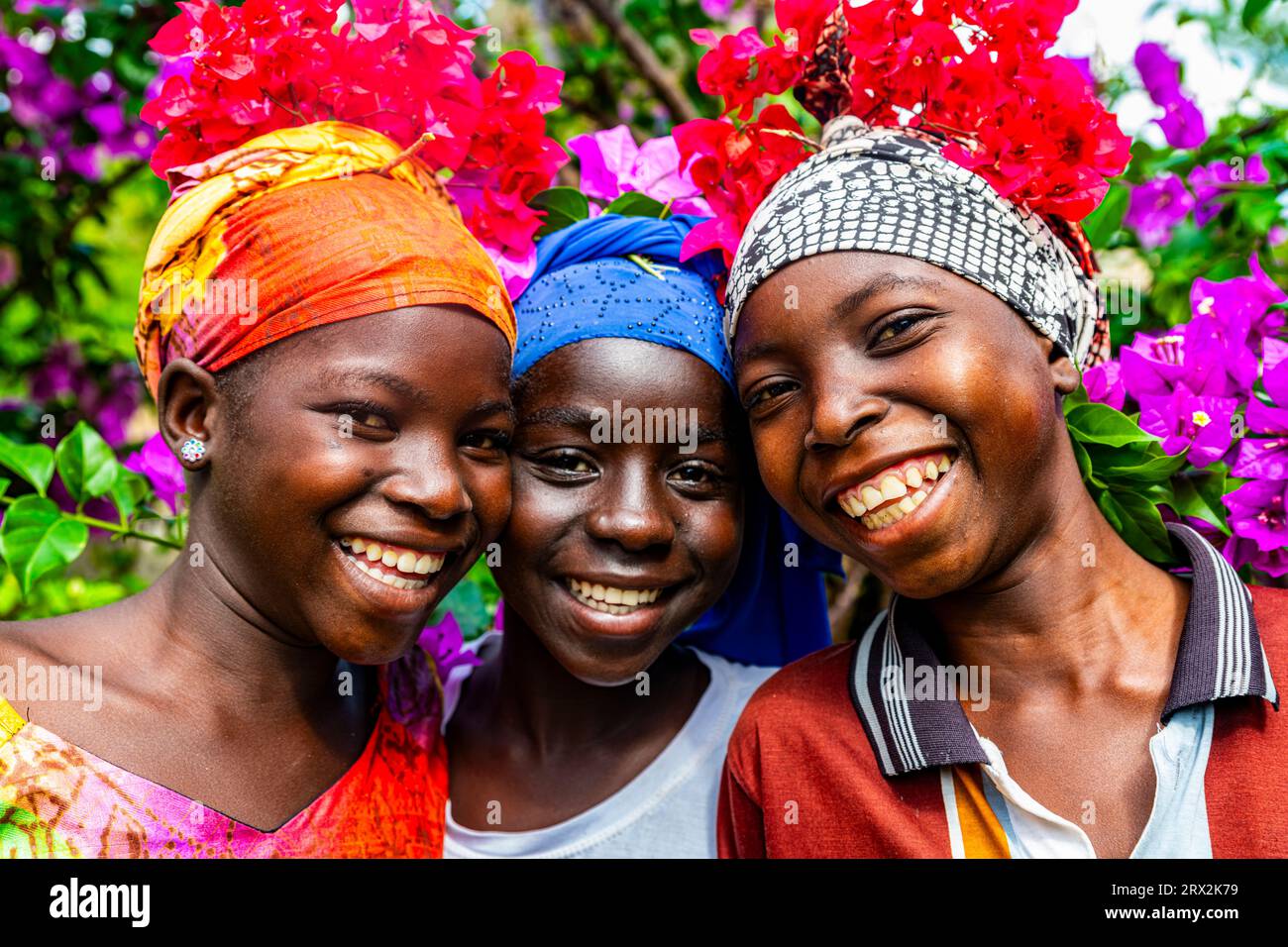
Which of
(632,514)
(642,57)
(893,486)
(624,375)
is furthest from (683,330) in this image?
(642,57)

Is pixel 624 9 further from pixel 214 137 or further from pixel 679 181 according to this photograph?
pixel 214 137

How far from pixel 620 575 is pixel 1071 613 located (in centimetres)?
87

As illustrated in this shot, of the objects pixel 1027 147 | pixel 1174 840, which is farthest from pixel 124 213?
pixel 1174 840

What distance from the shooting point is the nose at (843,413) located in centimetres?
203

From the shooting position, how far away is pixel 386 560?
7.13ft

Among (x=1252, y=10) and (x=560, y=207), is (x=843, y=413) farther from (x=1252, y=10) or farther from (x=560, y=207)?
(x=1252, y=10)

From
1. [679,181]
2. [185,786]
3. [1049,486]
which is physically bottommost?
[185,786]

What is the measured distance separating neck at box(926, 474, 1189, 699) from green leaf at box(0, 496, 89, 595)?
189 centimetres

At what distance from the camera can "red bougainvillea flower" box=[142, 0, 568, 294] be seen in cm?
237

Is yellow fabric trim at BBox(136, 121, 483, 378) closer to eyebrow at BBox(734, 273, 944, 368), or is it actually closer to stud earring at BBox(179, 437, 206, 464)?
stud earring at BBox(179, 437, 206, 464)

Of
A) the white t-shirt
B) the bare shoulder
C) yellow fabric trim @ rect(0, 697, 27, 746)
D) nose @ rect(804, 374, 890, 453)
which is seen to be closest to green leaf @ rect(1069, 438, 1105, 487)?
nose @ rect(804, 374, 890, 453)

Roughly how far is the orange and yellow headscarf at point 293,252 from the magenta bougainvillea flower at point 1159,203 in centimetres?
181

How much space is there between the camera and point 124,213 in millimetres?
7098

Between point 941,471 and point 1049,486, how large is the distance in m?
0.23
